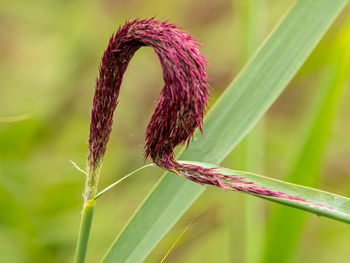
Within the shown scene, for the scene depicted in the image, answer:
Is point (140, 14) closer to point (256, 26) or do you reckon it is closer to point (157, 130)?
point (256, 26)

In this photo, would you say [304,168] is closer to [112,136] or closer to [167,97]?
[167,97]

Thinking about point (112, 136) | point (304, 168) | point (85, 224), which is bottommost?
point (112, 136)

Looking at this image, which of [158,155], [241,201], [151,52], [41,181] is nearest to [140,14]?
[151,52]

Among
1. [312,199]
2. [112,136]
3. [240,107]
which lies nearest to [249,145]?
[240,107]

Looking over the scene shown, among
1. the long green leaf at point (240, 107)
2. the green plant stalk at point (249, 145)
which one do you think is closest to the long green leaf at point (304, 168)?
the green plant stalk at point (249, 145)

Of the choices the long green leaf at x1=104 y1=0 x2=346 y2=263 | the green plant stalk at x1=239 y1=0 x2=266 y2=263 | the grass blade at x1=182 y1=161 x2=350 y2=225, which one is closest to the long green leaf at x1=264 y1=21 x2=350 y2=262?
the green plant stalk at x1=239 y1=0 x2=266 y2=263

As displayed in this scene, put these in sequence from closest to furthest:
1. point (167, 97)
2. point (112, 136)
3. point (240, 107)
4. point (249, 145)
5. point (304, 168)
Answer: point (167, 97) → point (240, 107) → point (304, 168) → point (249, 145) → point (112, 136)

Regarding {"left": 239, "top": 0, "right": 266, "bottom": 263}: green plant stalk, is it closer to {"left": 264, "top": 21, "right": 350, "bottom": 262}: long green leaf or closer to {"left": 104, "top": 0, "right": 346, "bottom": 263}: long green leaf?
{"left": 264, "top": 21, "right": 350, "bottom": 262}: long green leaf
